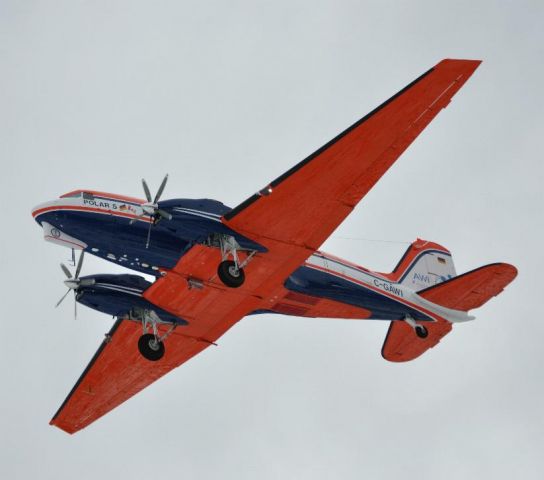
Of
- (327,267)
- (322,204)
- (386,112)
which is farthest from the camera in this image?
(327,267)

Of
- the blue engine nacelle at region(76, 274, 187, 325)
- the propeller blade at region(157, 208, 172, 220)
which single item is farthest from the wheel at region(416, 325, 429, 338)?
the propeller blade at region(157, 208, 172, 220)

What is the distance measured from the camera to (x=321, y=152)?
31.4 meters

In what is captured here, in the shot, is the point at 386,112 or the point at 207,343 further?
the point at 207,343

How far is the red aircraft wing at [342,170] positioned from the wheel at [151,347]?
6514 millimetres

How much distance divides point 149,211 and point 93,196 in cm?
301

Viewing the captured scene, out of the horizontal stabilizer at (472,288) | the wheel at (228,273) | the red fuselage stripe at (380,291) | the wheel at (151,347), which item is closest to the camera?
the wheel at (228,273)

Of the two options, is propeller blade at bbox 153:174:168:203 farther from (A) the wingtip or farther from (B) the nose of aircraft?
(A) the wingtip

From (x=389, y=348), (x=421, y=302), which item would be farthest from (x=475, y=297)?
(x=389, y=348)

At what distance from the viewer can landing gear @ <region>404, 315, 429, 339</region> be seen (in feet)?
134

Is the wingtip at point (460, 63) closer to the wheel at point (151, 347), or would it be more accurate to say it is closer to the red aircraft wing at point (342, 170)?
the red aircraft wing at point (342, 170)

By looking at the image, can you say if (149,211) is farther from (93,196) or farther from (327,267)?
(327,267)

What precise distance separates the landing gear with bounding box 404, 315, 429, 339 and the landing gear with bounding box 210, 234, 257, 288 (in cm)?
1009

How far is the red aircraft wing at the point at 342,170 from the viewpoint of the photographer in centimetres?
2983

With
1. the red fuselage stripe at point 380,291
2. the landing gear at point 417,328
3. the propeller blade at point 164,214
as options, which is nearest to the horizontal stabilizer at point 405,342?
the landing gear at point 417,328
